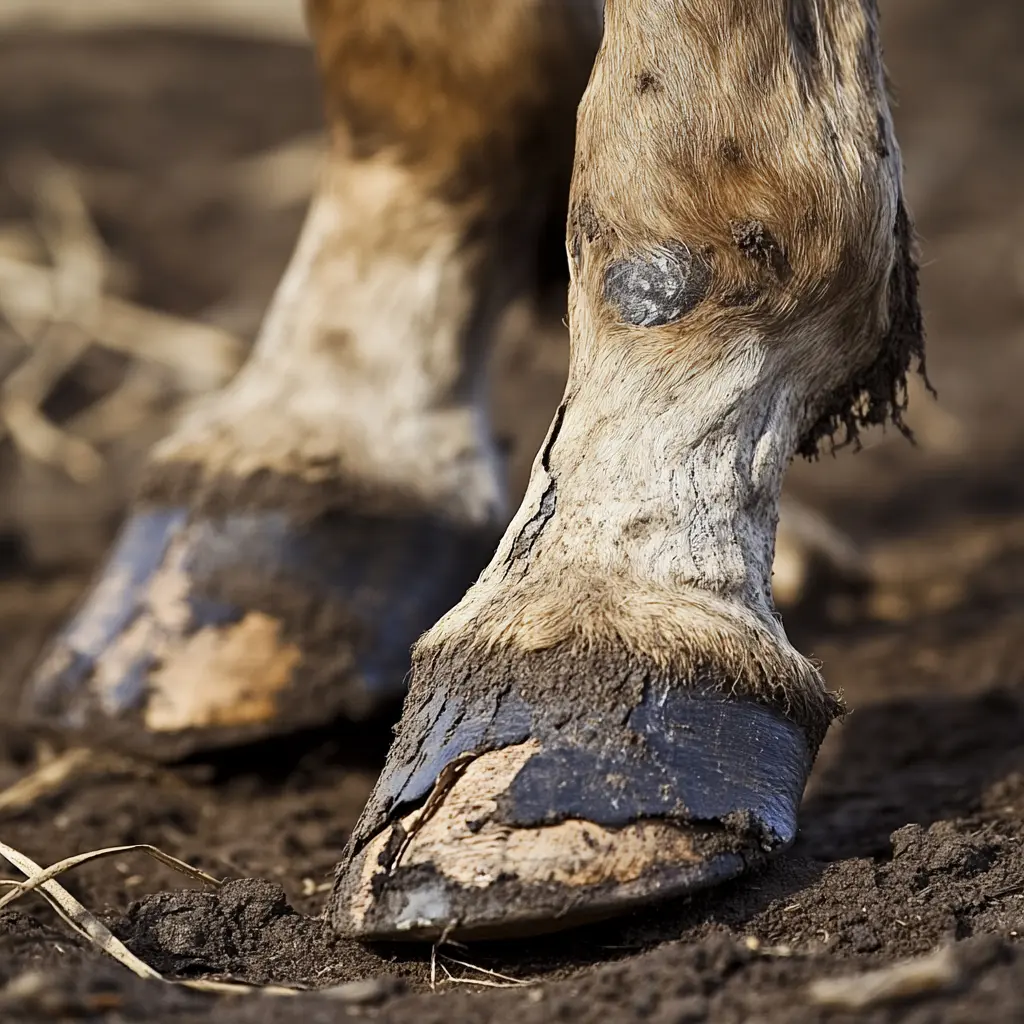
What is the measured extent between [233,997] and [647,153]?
936mm

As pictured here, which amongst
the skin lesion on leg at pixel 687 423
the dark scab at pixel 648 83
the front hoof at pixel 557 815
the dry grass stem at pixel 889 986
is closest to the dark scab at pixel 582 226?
the skin lesion on leg at pixel 687 423

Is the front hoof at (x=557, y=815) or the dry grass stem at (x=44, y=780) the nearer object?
the front hoof at (x=557, y=815)

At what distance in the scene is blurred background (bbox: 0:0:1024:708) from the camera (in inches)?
139

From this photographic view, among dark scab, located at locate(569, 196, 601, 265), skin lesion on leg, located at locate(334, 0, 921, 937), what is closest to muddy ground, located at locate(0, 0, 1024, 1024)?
skin lesion on leg, located at locate(334, 0, 921, 937)

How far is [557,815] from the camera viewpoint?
1.41 meters

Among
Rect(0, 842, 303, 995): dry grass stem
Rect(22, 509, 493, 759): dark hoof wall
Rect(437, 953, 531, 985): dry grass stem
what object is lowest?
Rect(0, 842, 303, 995): dry grass stem

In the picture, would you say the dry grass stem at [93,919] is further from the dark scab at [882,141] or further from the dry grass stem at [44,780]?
the dark scab at [882,141]

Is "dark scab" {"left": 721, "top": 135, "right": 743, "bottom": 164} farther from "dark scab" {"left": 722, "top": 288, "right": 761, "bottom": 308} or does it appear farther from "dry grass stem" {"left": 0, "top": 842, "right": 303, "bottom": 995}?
"dry grass stem" {"left": 0, "top": 842, "right": 303, "bottom": 995}

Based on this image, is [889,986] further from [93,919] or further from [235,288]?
[235,288]

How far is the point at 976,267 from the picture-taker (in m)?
6.45

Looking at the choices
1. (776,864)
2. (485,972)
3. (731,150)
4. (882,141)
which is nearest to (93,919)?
(485,972)

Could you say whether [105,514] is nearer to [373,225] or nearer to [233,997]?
[373,225]

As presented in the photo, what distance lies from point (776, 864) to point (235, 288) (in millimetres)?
5108

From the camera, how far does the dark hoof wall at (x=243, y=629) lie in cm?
229
